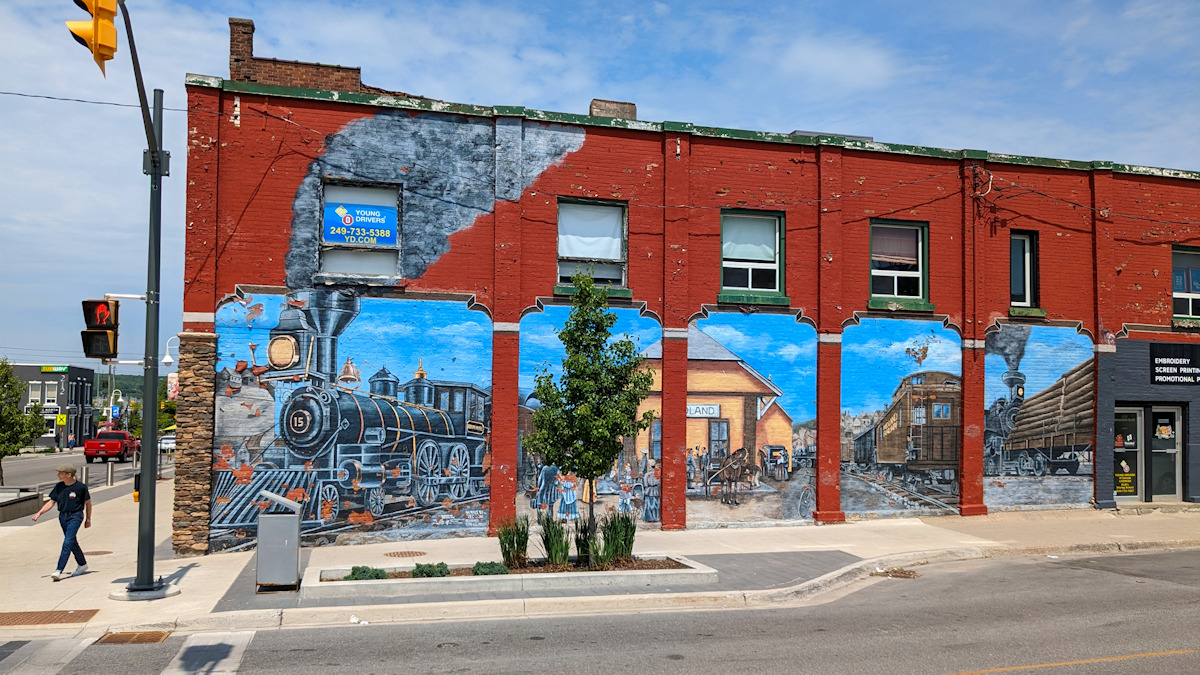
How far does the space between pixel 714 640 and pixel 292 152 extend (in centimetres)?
1154

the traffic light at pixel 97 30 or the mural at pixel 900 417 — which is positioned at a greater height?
the traffic light at pixel 97 30

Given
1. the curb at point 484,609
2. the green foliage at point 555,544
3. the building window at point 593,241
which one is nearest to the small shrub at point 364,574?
the curb at point 484,609

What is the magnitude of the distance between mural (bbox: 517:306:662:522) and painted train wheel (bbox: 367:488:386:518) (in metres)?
2.57

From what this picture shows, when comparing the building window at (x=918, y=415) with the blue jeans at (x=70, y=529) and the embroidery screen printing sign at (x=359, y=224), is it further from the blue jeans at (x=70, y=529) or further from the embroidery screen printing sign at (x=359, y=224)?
the blue jeans at (x=70, y=529)

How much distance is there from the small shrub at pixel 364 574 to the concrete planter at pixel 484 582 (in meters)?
0.19

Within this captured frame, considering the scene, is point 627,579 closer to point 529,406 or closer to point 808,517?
point 529,406

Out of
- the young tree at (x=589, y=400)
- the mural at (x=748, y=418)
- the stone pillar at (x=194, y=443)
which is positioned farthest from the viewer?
the mural at (x=748, y=418)

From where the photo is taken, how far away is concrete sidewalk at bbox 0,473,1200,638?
11133 millimetres

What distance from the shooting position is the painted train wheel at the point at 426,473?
55.1 ft

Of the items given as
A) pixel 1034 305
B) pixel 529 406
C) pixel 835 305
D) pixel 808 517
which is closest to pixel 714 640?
pixel 529 406

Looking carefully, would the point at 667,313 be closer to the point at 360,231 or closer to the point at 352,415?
the point at 360,231

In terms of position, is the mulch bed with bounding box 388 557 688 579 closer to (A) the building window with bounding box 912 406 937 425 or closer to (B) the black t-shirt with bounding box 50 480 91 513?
(B) the black t-shirt with bounding box 50 480 91 513

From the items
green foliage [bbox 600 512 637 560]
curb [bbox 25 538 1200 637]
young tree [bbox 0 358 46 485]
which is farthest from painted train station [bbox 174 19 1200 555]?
young tree [bbox 0 358 46 485]

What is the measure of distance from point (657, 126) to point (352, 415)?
323 inches
